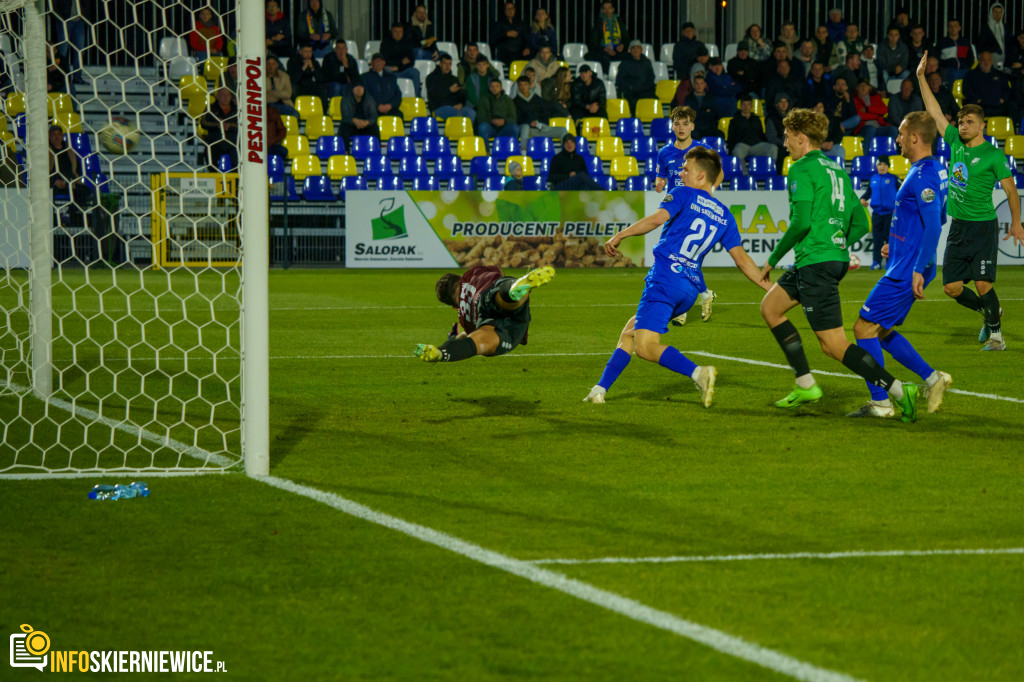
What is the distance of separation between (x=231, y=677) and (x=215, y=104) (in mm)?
18418

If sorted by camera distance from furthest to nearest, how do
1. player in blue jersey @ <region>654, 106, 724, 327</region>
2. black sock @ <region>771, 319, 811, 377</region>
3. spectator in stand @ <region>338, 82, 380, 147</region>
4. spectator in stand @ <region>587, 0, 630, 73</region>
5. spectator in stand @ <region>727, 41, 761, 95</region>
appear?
spectator in stand @ <region>587, 0, 630, 73</region>, spectator in stand @ <region>727, 41, 761, 95</region>, spectator in stand @ <region>338, 82, 380, 147</region>, player in blue jersey @ <region>654, 106, 724, 327</region>, black sock @ <region>771, 319, 811, 377</region>

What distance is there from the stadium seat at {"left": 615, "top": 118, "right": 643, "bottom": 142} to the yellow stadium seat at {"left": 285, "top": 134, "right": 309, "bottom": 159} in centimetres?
638

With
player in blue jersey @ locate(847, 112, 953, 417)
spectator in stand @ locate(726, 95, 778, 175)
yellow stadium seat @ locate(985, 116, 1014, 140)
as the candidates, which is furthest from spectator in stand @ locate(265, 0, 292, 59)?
player in blue jersey @ locate(847, 112, 953, 417)

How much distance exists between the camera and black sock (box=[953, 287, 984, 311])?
1006 centimetres

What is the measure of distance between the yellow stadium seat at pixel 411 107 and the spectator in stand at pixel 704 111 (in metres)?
5.37

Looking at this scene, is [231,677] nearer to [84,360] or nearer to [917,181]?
[917,181]

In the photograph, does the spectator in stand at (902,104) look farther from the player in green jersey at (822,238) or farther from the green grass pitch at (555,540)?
the player in green jersey at (822,238)

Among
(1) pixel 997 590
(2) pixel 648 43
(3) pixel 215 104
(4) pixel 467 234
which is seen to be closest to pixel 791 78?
(2) pixel 648 43

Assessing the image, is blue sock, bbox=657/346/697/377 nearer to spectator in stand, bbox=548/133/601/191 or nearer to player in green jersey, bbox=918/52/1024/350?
player in green jersey, bbox=918/52/1024/350

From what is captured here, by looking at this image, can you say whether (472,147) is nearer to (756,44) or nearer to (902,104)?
(756,44)

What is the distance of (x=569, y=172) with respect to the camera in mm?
21422

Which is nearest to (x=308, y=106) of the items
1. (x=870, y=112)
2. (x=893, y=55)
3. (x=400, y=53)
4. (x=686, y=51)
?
(x=400, y=53)

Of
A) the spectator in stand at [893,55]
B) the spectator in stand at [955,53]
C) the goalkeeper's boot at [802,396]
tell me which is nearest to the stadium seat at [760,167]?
the spectator in stand at [893,55]

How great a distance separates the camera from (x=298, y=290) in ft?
53.5
